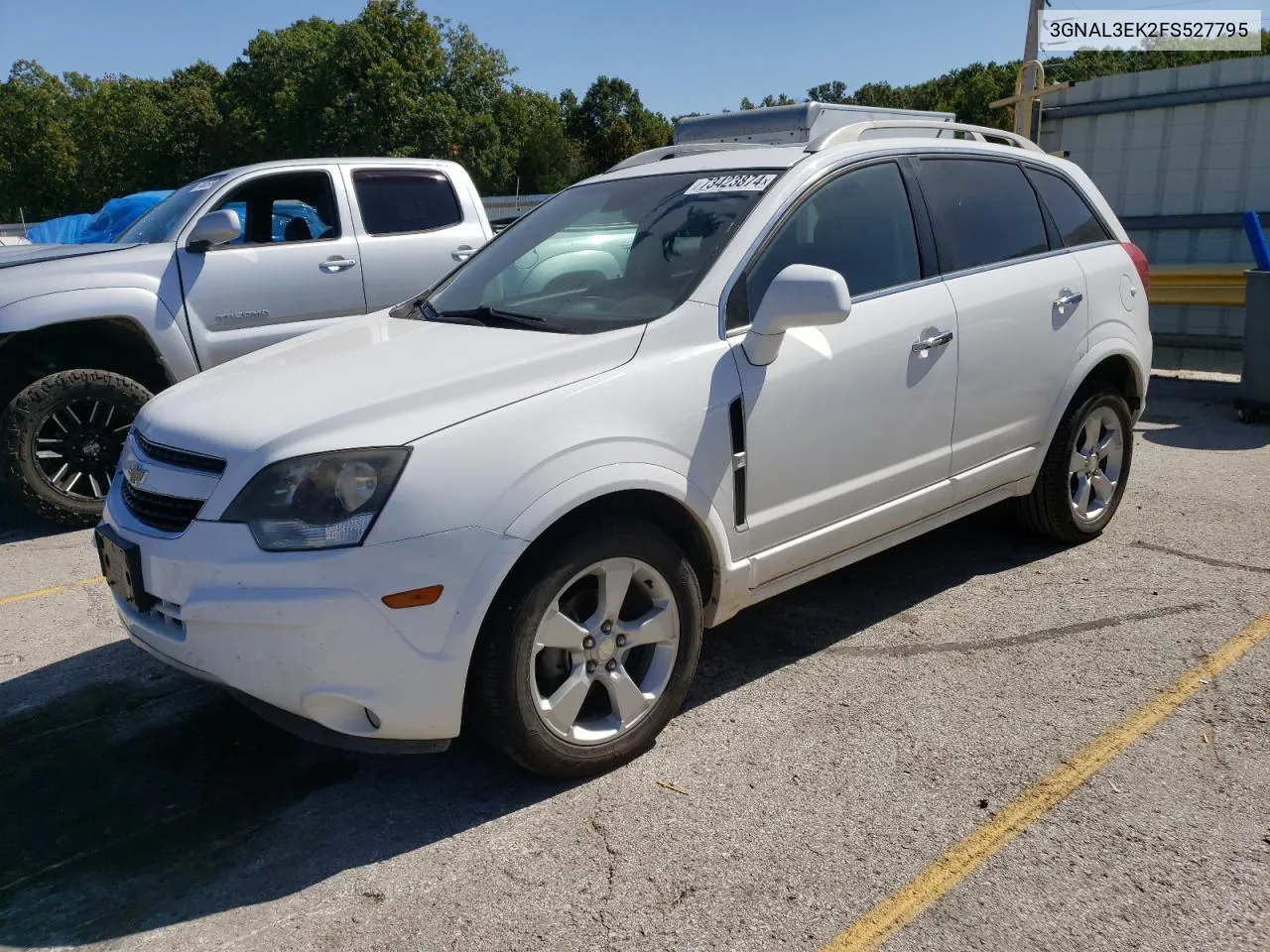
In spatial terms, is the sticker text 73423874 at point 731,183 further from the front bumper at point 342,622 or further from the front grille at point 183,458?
the front grille at point 183,458

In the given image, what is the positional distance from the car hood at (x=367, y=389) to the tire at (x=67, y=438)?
2.75 metres

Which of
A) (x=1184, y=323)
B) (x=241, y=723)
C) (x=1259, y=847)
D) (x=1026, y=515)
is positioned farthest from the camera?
(x=1184, y=323)

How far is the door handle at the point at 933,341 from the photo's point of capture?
3.65 m

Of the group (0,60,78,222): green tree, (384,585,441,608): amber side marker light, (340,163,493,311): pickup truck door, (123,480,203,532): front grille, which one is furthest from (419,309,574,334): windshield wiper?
(0,60,78,222): green tree

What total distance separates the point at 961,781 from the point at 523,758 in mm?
1263

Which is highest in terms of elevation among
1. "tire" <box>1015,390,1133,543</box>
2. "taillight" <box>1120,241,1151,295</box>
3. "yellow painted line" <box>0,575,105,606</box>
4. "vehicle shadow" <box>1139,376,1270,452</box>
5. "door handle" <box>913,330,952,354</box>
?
"taillight" <box>1120,241,1151,295</box>

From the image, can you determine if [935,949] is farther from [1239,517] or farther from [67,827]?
[1239,517]

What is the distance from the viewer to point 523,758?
2811 millimetres

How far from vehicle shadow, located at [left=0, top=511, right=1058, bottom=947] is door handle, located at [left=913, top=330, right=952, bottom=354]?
1.15 meters

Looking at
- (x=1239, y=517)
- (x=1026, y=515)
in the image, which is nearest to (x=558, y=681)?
(x=1026, y=515)

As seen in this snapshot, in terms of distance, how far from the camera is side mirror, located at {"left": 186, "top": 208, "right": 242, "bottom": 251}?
602 centimetres

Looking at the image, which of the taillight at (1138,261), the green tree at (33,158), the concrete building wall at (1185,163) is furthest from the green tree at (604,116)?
the taillight at (1138,261)

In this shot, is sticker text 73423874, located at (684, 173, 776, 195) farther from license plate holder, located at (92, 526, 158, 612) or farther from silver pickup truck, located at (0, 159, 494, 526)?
silver pickup truck, located at (0, 159, 494, 526)

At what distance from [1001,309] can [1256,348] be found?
15.3 feet
